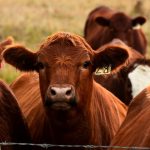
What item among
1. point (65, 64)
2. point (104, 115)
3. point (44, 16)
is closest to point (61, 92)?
point (65, 64)

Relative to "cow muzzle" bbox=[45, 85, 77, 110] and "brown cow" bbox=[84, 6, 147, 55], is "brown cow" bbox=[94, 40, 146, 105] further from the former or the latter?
"brown cow" bbox=[84, 6, 147, 55]

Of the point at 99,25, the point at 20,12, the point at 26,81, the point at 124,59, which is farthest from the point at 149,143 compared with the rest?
the point at 20,12

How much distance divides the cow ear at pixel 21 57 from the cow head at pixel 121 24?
324 inches

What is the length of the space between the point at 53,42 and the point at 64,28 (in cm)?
1757

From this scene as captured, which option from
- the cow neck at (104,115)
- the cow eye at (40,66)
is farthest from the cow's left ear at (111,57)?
the cow eye at (40,66)

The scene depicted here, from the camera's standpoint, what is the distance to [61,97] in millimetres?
6418

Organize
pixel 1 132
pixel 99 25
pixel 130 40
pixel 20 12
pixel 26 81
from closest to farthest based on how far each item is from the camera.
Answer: pixel 1 132 → pixel 26 81 → pixel 130 40 → pixel 99 25 → pixel 20 12

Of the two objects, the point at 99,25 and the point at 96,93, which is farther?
the point at 99,25

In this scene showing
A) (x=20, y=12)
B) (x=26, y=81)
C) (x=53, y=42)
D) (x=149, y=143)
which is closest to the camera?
(x=149, y=143)

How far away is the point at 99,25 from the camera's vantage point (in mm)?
17531

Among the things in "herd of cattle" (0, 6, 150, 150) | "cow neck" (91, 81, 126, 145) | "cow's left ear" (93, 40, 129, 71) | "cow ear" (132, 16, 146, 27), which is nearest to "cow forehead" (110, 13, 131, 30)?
"cow ear" (132, 16, 146, 27)

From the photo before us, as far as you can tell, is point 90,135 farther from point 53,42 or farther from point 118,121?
point 53,42

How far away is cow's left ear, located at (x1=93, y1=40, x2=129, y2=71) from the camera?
7137 millimetres

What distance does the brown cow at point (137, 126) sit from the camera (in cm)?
545
